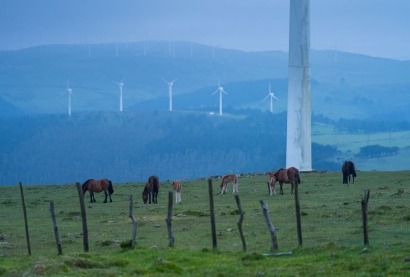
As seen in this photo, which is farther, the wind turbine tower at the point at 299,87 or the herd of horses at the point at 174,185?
the wind turbine tower at the point at 299,87

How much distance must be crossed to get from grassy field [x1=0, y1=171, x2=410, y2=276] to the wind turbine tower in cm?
2113

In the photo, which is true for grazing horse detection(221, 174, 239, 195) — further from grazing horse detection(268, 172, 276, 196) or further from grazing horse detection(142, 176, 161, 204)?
grazing horse detection(142, 176, 161, 204)

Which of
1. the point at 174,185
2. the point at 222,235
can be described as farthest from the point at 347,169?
the point at 222,235

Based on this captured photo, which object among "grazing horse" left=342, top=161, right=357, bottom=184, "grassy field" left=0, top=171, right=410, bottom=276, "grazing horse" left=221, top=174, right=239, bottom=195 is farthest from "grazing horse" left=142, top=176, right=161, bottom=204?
"grazing horse" left=342, top=161, right=357, bottom=184

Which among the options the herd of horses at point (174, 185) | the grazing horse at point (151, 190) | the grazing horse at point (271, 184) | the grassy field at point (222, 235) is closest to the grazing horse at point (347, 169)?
the grassy field at point (222, 235)

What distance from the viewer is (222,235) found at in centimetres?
3322

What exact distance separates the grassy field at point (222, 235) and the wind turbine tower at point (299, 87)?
2113 cm

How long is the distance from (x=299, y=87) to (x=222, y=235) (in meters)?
51.2

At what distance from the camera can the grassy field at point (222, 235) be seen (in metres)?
23.3

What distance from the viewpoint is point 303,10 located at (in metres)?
80.4

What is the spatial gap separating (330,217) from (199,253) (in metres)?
12.6

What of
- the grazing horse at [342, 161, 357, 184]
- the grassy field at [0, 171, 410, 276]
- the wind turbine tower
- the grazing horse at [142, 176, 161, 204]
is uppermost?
the wind turbine tower

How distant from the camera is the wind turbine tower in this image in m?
80.8

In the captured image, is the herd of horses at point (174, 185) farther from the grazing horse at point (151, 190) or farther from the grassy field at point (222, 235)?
the grassy field at point (222, 235)
